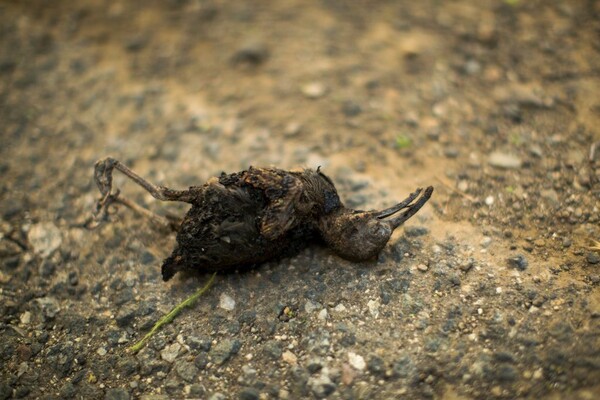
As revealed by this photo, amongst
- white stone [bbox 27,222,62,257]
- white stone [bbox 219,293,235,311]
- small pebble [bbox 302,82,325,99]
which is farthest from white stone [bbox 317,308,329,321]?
small pebble [bbox 302,82,325,99]

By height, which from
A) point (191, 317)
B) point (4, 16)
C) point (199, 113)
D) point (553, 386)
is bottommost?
point (553, 386)

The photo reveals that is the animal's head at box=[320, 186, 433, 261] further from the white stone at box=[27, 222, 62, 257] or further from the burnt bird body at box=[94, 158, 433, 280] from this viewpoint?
the white stone at box=[27, 222, 62, 257]

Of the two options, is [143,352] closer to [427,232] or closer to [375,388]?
[375,388]

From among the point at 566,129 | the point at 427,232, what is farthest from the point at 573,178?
the point at 427,232

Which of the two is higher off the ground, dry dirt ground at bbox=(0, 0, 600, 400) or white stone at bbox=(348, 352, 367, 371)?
dry dirt ground at bbox=(0, 0, 600, 400)

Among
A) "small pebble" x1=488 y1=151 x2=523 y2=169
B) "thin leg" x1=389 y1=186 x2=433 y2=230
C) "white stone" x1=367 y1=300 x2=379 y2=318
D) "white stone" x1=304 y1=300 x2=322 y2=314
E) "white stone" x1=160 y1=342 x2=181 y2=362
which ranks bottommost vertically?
"white stone" x1=160 y1=342 x2=181 y2=362

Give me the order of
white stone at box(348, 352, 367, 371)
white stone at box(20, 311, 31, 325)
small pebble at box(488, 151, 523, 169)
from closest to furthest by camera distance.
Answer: white stone at box(348, 352, 367, 371), white stone at box(20, 311, 31, 325), small pebble at box(488, 151, 523, 169)

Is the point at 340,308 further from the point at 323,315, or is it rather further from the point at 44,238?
the point at 44,238
